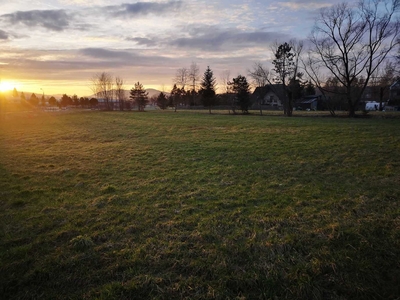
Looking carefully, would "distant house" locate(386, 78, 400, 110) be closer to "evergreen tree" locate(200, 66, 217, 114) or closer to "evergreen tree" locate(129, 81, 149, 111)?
"evergreen tree" locate(200, 66, 217, 114)

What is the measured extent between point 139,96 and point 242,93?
114ft

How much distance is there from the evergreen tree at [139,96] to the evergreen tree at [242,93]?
31.1 metres

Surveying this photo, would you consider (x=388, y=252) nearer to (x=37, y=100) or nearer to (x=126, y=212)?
(x=126, y=212)

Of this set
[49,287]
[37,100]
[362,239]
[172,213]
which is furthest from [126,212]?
[37,100]

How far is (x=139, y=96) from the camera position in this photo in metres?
63.3

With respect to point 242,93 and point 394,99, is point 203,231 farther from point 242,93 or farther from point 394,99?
point 394,99

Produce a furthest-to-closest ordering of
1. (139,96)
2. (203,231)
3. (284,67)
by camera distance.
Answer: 1. (139,96)
2. (284,67)
3. (203,231)

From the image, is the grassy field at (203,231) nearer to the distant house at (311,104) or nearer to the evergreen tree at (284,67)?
the evergreen tree at (284,67)

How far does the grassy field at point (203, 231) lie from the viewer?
8.48 feet

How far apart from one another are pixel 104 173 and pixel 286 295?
6024 mm

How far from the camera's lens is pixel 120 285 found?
2.57m

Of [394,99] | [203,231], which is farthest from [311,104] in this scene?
[203,231]

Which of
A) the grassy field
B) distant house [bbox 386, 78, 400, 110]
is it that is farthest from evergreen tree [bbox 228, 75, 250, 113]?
the grassy field

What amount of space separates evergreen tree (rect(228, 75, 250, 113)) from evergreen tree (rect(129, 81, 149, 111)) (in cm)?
3114
